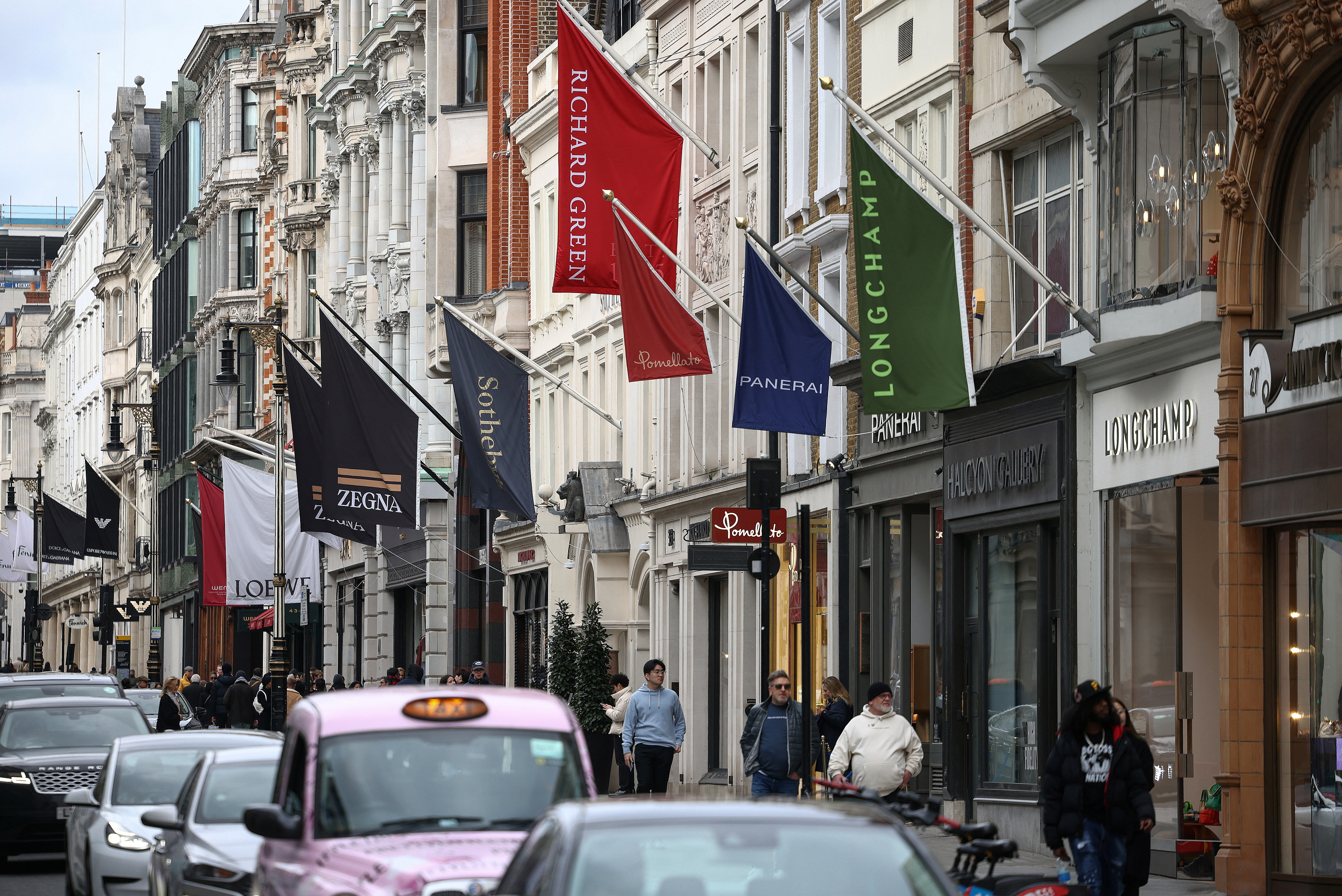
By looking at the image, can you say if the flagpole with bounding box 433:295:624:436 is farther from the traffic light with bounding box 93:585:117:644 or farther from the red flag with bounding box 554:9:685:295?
the traffic light with bounding box 93:585:117:644

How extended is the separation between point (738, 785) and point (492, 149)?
20.3m

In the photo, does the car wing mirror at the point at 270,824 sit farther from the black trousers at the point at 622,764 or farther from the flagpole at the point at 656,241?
the flagpole at the point at 656,241

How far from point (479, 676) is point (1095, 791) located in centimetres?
2646

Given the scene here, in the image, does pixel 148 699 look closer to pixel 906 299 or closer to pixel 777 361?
pixel 777 361

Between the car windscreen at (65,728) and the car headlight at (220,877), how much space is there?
1013 centimetres

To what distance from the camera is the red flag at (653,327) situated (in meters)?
28.6

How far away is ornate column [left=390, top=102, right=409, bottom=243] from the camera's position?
186 feet

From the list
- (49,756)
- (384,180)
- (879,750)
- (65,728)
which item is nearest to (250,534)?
(384,180)

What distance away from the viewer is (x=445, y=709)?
11344 millimetres

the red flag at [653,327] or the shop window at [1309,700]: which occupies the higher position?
the red flag at [653,327]

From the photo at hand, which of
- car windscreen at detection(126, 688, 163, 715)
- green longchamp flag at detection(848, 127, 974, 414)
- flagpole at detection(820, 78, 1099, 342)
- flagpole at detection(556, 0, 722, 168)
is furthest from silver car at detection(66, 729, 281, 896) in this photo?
car windscreen at detection(126, 688, 163, 715)

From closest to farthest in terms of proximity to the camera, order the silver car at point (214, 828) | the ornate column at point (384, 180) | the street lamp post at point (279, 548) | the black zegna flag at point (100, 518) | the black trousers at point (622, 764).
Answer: the silver car at point (214, 828)
the black trousers at point (622, 764)
the street lamp post at point (279, 548)
the ornate column at point (384, 180)
the black zegna flag at point (100, 518)

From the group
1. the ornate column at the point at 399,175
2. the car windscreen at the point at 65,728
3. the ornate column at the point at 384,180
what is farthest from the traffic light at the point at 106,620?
the car windscreen at the point at 65,728

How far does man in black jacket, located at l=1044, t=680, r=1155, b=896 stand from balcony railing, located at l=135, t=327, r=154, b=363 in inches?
3486
